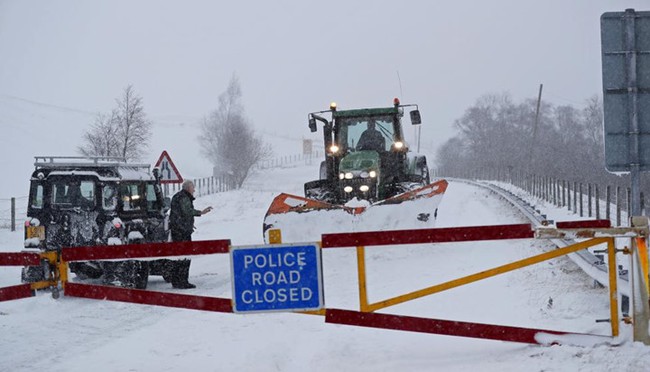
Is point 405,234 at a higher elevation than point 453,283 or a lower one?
higher

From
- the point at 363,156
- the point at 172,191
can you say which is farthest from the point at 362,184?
the point at 172,191

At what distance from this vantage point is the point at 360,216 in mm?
11820

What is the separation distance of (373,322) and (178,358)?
1.77 meters

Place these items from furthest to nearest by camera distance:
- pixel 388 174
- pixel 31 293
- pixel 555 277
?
pixel 388 174, pixel 555 277, pixel 31 293

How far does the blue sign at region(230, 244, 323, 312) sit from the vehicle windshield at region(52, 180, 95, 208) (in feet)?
19.4

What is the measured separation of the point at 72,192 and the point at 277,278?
6.33m

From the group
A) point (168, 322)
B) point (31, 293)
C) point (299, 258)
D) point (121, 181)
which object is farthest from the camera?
point (121, 181)

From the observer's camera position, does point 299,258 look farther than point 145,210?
No

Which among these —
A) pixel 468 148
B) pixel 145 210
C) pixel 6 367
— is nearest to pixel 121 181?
pixel 145 210

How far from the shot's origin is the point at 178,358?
5.82 m

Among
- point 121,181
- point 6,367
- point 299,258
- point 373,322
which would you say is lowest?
point 6,367

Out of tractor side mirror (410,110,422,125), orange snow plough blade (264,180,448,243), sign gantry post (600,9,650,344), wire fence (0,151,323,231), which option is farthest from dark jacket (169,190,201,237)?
sign gantry post (600,9,650,344)

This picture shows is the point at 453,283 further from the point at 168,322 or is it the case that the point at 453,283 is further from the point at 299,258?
the point at 168,322

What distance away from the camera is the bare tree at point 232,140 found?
58.9m
